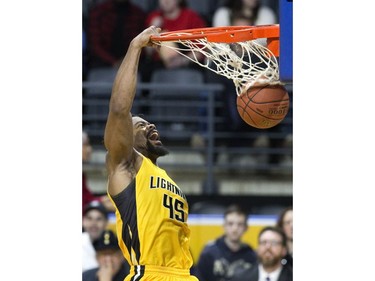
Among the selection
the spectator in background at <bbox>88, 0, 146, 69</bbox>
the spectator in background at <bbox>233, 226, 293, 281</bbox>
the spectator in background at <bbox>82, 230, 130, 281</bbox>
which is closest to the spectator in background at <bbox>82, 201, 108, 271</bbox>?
the spectator in background at <bbox>82, 230, 130, 281</bbox>

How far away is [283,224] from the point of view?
27.7ft

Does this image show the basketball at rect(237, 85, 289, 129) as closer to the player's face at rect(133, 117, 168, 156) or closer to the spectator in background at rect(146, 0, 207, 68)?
the player's face at rect(133, 117, 168, 156)

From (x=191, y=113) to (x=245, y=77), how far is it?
4511mm

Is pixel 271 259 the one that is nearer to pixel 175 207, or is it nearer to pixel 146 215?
pixel 175 207

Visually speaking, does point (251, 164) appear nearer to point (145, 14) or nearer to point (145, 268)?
point (145, 14)

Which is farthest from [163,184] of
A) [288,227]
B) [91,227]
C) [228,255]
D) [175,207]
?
[228,255]

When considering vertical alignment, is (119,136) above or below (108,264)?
above

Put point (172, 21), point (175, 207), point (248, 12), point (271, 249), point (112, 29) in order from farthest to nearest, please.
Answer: point (112, 29)
point (172, 21)
point (248, 12)
point (271, 249)
point (175, 207)

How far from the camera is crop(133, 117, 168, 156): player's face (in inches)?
227

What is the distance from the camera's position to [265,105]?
577 centimetres

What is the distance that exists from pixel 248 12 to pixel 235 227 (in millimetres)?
2429

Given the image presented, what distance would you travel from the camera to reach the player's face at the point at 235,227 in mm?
8539

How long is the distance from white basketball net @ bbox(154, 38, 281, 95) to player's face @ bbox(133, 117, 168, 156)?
47cm
